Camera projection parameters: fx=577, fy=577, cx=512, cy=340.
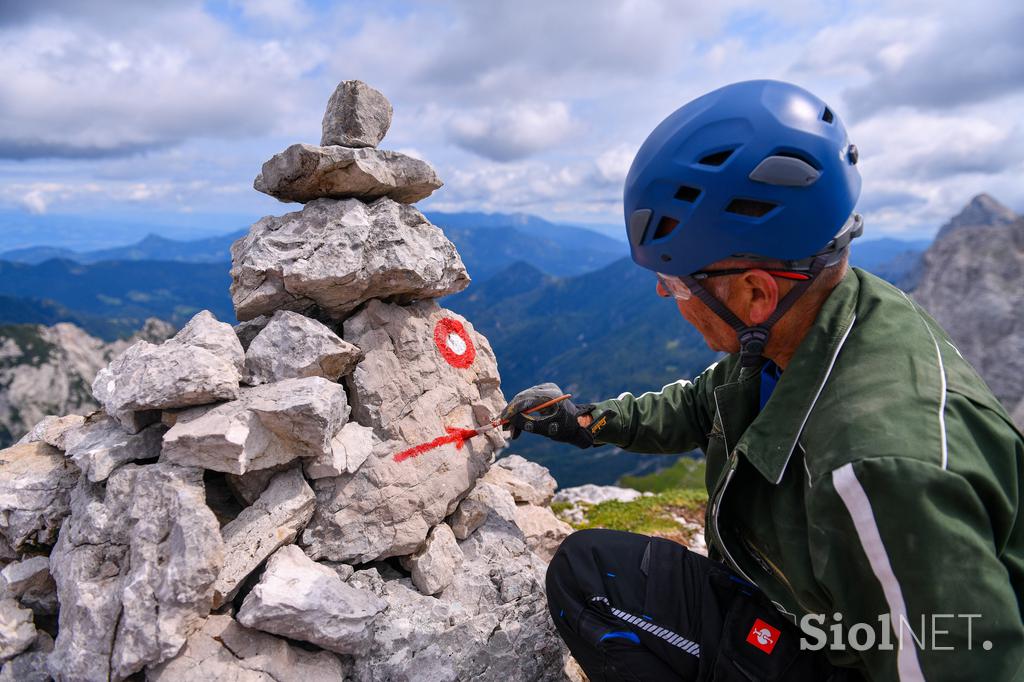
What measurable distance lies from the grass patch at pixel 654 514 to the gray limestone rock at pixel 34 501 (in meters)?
8.97

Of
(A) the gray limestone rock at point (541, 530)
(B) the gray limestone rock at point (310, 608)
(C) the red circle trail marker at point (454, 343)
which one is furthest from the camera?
(C) the red circle trail marker at point (454, 343)

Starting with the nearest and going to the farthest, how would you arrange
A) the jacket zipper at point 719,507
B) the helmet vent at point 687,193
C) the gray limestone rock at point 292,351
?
1. the jacket zipper at point 719,507
2. the helmet vent at point 687,193
3. the gray limestone rock at point 292,351

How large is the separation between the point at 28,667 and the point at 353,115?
8169mm

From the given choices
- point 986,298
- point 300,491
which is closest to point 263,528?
point 300,491

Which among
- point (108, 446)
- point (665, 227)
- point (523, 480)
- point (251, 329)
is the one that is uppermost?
point (665, 227)

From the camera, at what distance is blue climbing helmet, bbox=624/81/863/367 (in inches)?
197

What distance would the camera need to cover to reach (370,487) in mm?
7777

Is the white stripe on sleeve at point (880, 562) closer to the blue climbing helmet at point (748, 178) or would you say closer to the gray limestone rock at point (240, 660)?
the blue climbing helmet at point (748, 178)

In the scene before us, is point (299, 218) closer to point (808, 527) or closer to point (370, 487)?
point (370, 487)

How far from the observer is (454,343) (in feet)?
32.2

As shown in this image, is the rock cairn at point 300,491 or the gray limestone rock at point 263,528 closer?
the rock cairn at point 300,491

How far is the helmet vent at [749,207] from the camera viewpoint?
5098 millimetres

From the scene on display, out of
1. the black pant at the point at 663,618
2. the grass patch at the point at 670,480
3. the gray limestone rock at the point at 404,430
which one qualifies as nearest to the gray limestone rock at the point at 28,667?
the gray limestone rock at the point at 404,430

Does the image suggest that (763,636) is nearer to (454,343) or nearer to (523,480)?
(454,343)
